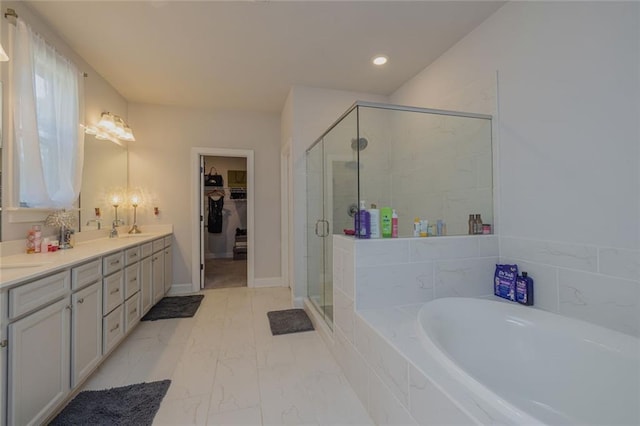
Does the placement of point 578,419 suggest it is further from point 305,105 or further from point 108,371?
point 305,105

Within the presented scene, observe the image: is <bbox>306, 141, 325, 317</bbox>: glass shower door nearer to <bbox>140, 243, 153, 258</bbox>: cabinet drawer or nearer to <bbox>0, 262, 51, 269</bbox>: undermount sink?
<bbox>140, 243, 153, 258</bbox>: cabinet drawer

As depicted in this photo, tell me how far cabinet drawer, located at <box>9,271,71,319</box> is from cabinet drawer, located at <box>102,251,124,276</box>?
1.22 feet

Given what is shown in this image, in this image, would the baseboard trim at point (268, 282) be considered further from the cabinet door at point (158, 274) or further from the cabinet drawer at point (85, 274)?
the cabinet drawer at point (85, 274)

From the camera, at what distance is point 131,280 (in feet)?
7.59

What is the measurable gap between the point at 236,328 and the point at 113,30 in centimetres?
284

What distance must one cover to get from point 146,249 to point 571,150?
3551mm

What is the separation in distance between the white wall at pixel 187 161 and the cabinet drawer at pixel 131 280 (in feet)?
4.13

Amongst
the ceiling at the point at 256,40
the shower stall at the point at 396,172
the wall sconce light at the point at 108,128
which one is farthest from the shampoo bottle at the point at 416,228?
the wall sconce light at the point at 108,128

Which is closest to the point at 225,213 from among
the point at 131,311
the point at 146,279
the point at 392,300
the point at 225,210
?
the point at 225,210

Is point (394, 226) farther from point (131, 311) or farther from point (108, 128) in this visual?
point (108, 128)

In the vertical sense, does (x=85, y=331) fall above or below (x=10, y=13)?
below

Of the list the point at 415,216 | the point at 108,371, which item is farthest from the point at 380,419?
the point at 108,371

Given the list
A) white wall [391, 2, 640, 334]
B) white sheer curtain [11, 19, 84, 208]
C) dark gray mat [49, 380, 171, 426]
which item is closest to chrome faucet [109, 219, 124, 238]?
white sheer curtain [11, 19, 84, 208]

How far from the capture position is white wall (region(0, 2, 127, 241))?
5.59ft
